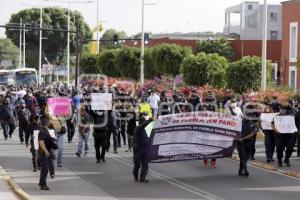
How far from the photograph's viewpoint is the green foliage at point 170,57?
5238 centimetres

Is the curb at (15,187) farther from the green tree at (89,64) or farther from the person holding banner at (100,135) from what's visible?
the green tree at (89,64)

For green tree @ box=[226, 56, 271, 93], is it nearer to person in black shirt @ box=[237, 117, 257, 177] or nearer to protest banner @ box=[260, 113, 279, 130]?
protest banner @ box=[260, 113, 279, 130]

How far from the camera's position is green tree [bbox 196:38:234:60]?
62.5 m

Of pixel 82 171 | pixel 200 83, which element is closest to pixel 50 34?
pixel 200 83

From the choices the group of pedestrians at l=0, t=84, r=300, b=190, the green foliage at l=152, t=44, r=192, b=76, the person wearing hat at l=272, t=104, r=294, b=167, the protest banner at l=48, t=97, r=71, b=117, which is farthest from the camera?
the green foliage at l=152, t=44, r=192, b=76

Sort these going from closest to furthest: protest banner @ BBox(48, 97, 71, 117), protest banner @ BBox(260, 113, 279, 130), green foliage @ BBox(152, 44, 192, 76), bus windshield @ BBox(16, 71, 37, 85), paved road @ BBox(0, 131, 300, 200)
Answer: paved road @ BBox(0, 131, 300, 200) < protest banner @ BBox(260, 113, 279, 130) < protest banner @ BBox(48, 97, 71, 117) < green foliage @ BBox(152, 44, 192, 76) < bus windshield @ BBox(16, 71, 37, 85)

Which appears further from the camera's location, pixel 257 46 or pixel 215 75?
pixel 257 46

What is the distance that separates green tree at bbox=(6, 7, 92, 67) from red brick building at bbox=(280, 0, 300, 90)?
175 feet

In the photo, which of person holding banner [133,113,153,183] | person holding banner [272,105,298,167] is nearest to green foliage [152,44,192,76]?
person holding banner [272,105,298,167]

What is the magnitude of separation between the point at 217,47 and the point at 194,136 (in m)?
45.0

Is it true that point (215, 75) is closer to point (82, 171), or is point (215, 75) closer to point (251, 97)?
point (251, 97)

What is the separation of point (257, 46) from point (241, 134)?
153 feet

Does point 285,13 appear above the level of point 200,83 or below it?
above

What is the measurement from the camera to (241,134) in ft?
59.7
